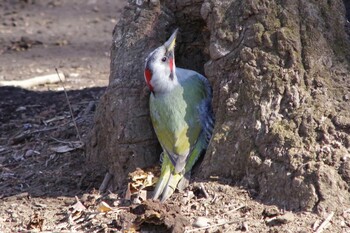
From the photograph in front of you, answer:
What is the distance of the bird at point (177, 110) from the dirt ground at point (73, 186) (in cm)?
28

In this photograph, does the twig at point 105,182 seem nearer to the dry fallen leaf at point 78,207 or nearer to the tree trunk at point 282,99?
the tree trunk at point 282,99

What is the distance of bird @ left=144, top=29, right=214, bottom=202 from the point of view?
5629 millimetres

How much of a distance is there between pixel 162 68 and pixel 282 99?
0.96 metres

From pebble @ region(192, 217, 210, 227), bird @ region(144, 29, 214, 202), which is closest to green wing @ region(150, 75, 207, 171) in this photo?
bird @ region(144, 29, 214, 202)

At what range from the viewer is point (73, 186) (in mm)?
6012

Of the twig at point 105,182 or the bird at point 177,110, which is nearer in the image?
the bird at point 177,110

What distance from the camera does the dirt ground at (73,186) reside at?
4930mm

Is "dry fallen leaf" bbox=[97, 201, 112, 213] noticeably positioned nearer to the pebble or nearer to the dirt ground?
the dirt ground

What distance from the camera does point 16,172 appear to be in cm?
641

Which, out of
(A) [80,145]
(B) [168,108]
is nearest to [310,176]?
(B) [168,108]

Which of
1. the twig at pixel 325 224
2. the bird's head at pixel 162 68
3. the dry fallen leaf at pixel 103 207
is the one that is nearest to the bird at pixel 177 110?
the bird's head at pixel 162 68

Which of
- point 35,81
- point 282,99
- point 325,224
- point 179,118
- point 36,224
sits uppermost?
point 282,99

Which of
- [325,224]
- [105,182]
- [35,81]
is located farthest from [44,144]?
[325,224]

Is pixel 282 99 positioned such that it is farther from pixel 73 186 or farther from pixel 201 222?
pixel 73 186
